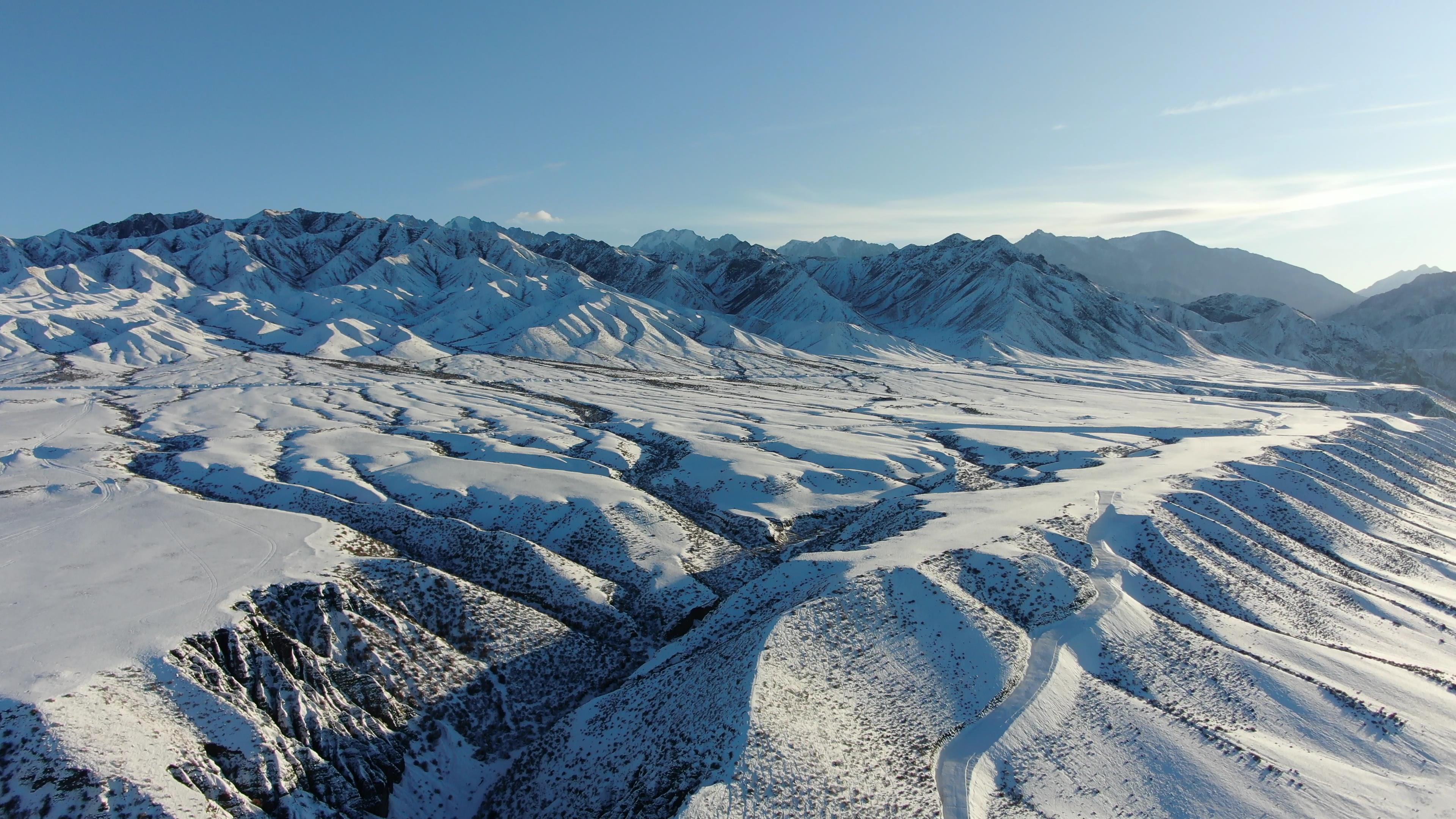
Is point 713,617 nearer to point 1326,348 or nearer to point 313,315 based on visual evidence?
point 313,315

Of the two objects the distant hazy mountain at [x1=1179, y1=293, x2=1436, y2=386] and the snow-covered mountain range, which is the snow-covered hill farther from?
the distant hazy mountain at [x1=1179, y1=293, x2=1436, y2=386]

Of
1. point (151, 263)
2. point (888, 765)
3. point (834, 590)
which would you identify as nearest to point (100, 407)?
point (834, 590)

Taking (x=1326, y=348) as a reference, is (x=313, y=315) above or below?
below

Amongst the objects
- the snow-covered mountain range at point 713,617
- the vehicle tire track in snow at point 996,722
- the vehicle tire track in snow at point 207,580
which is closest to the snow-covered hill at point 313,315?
the snow-covered mountain range at point 713,617

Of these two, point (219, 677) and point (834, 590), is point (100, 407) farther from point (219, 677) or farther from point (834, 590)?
point (834, 590)

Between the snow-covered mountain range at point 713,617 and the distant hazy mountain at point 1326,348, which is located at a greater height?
the distant hazy mountain at point 1326,348

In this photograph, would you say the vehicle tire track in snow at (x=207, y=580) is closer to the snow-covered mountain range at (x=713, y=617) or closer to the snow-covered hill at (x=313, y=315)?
the snow-covered mountain range at (x=713, y=617)

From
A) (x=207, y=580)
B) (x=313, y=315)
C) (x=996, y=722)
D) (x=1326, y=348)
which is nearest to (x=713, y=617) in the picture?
(x=996, y=722)

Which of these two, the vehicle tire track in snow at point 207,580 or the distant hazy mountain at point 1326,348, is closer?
the vehicle tire track in snow at point 207,580
